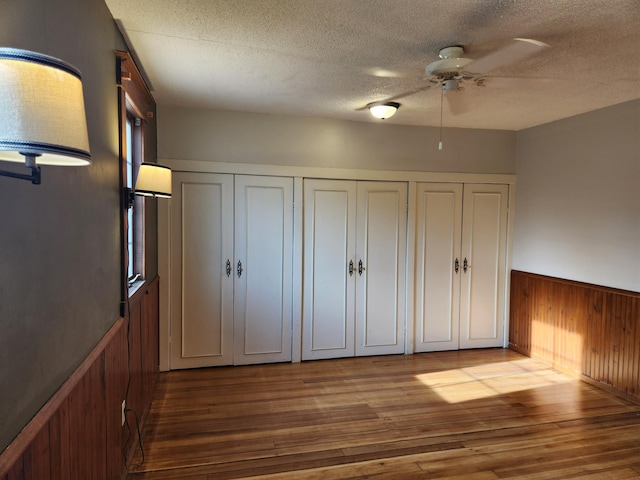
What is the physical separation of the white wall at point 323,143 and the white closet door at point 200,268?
322 millimetres

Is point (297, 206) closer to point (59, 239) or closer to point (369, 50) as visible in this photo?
point (369, 50)

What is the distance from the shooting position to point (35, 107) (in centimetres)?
76

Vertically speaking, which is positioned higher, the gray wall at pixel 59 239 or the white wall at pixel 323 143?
the white wall at pixel 323 143

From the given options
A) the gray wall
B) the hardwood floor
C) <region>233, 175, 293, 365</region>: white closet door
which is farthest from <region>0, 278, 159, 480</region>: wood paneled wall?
<region>233, 175, 293, 365</region>: white closet door

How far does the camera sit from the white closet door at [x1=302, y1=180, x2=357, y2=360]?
412 cm

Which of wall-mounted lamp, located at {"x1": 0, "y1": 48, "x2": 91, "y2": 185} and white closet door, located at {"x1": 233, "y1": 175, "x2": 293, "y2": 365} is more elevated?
wall-mounted lamp, located at {"x1": 0, "y1": 48, "x2": 91, "y2": 185}

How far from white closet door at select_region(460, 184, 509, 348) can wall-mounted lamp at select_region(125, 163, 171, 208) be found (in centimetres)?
325

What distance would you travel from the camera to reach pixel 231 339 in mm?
3969

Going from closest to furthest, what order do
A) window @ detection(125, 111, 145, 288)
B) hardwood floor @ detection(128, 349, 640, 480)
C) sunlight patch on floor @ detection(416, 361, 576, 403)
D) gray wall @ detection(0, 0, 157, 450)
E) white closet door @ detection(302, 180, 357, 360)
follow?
gray wall @ detection(0, 0, 157, 450)
hardwood floor @ detection(128, 349, 640, 480)
window @ detection(125, 111, 145, 288)
sunlight patch on floor @ detection(416, 361, 576, 403)
white closet door @ detection(302, 180, 357, 360)

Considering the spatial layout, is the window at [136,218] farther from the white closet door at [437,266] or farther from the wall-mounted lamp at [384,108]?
the white closet door at [437,266]

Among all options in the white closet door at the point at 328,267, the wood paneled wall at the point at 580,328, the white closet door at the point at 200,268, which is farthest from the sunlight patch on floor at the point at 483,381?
the white closet door at the point at 200,268

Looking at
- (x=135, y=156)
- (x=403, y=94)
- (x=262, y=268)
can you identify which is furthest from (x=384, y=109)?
(x=135, y=156)

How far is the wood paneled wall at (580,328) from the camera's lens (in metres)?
3.33

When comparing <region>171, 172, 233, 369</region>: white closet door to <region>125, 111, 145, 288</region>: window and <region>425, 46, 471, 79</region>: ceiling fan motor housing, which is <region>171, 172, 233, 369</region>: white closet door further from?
<region>425, 46, 471, 79</region>: ceiling fan motor housing
